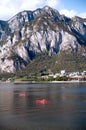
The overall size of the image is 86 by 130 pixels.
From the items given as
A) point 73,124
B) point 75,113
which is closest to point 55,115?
point 75,113

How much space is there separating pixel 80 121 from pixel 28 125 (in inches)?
429

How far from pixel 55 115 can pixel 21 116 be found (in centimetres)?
770

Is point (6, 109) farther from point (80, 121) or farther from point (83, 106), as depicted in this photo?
point (80, 121)

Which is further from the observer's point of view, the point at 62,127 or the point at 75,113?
the point at 75,113

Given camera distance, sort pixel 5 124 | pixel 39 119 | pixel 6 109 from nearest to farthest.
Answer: pixel 5 124 < pixel 39 119 < pixel 6 109

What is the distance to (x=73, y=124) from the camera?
69188mm

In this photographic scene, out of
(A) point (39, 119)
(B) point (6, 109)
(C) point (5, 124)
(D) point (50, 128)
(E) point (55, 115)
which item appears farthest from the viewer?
(B) point (6, 109)

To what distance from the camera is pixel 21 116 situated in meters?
80.9

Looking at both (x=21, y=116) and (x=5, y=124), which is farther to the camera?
(x=21, y=116)

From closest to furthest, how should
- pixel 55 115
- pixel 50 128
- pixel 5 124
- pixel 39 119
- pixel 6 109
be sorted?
1. pixel 50 128
2. pixel 5 124
3. pixel 39 119
4. pixel 55 115
5. pixel 6 109

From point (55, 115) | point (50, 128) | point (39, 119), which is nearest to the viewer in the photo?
point (50, 128)

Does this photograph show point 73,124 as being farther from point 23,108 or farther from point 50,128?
point 23,108

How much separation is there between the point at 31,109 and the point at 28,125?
82.8 ft

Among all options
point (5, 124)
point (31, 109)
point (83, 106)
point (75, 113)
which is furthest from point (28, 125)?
point (83, 106)
